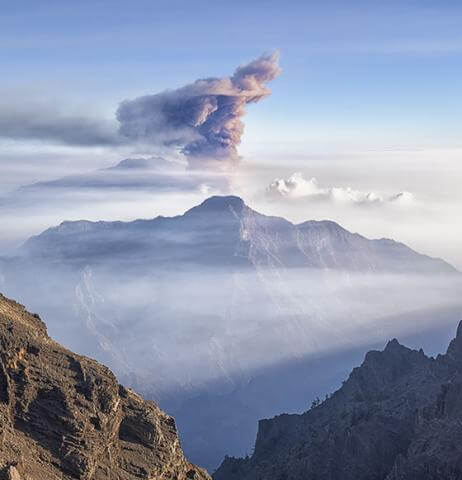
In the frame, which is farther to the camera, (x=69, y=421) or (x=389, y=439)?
(x=389, y=439)

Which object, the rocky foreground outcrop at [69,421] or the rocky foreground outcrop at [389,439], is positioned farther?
the rocky foreground outcrop at [389,439]

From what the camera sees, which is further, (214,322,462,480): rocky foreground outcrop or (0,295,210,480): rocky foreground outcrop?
(214,322,462,480): rocky foreground outcrop

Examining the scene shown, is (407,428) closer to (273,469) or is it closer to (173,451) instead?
(273,469)

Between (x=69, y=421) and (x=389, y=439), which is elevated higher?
(x=69, y=421)
